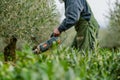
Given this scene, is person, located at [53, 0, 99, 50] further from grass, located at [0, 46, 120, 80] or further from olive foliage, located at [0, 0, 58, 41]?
olive foliage, located at [0, 0, 58, 41]

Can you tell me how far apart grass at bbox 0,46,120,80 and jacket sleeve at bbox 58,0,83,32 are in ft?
9.92

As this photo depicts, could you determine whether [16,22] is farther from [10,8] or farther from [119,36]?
[119,36]

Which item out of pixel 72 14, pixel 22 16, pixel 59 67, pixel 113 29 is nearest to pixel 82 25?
pixel 72 14

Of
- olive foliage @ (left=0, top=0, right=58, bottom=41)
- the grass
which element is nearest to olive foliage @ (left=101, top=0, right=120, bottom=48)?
olive foliage @ (left=0, top=0, right=58, bottom=41)

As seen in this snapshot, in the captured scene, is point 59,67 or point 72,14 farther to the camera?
point 72,14

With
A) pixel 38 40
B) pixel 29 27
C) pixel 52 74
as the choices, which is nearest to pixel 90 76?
pixel 52 74

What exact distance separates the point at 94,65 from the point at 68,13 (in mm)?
3814

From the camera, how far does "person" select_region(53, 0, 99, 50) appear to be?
8297mm

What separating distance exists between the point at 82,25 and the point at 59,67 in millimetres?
6197

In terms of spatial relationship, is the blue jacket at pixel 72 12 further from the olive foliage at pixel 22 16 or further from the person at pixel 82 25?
the olive foliage at pixel 22 16

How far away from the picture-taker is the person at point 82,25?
8.30 metres

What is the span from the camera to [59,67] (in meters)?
2.59

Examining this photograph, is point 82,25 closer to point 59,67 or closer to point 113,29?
point 59,67

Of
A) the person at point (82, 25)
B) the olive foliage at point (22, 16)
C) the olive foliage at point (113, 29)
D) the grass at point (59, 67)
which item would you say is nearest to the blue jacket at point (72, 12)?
the person at point (82, 25)
